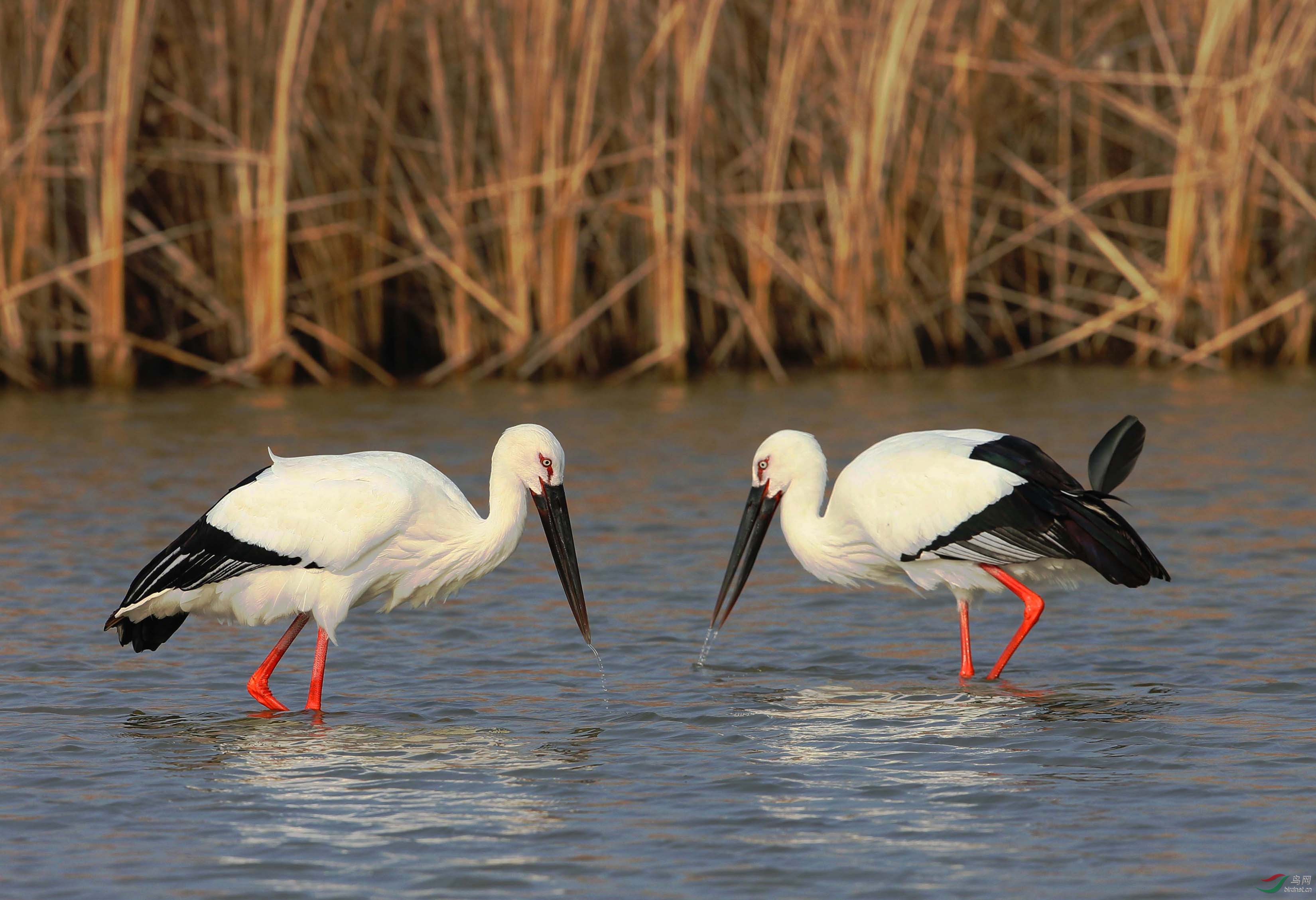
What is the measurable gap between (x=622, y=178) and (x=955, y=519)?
329 inches

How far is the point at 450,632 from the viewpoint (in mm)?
7973

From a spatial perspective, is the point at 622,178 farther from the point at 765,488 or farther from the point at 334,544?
the point at 334,544

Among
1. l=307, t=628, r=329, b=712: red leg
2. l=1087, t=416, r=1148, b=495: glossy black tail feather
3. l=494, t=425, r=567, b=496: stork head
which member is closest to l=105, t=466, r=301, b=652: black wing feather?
l=307, t=628, r=329, b=712: red leg

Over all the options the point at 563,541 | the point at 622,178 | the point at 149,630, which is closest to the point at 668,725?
the point at 563,541

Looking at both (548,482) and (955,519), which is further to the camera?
(955,519)

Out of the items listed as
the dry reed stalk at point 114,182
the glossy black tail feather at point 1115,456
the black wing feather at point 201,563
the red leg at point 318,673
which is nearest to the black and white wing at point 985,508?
the glossy black tail feather at point 1115,456

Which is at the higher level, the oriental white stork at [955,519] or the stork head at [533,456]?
the stork head at [533,456]

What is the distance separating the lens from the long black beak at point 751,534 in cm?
762

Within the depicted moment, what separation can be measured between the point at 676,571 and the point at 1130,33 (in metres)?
8.87

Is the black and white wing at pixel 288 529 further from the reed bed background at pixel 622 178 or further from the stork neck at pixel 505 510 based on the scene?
the reed bed background at pixel 622 178

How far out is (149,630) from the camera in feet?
22.8

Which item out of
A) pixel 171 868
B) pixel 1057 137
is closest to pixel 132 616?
pixel 171 868

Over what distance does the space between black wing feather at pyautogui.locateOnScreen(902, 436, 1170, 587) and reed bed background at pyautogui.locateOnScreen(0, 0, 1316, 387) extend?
286 inches

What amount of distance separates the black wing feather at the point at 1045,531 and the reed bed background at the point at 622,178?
23.9ft
